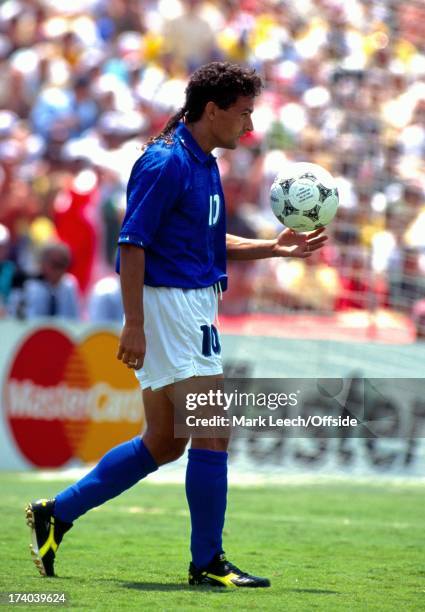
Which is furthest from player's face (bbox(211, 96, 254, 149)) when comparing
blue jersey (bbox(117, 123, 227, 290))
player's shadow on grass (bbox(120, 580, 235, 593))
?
player's shadow on grass (bbox(120, 580, 235, 593))

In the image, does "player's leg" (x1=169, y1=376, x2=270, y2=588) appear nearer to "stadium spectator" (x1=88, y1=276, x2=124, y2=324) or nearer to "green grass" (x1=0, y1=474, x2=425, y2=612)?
"green grass" (x1=0, y1=474, x2=425, y2=612)

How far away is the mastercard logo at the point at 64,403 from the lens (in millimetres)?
11602

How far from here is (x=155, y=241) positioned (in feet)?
18.8

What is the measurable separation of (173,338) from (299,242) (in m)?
0.92

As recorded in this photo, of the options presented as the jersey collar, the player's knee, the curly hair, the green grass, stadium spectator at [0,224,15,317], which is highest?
the curly hair

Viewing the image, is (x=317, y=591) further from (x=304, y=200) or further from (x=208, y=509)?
(x=304, y=200)

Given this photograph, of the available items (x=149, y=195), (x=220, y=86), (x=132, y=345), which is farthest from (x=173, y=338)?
(x=220, y=86)

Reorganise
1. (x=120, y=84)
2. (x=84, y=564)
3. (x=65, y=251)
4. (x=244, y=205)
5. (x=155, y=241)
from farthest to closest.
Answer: (x=120, y=84), (x=244, y=205), (x=65, y=251), (x=84, y=564), (x=155, y=241)

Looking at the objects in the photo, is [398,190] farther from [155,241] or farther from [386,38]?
[155,241]

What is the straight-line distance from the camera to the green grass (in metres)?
5.36

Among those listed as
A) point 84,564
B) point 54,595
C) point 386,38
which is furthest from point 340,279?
point 54,595

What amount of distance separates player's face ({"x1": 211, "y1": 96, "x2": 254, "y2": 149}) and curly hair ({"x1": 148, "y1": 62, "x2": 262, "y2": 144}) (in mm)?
23

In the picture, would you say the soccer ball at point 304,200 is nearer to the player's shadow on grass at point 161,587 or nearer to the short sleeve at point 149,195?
the short sleeve at point 149,195

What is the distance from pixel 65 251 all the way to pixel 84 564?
6.09 m
